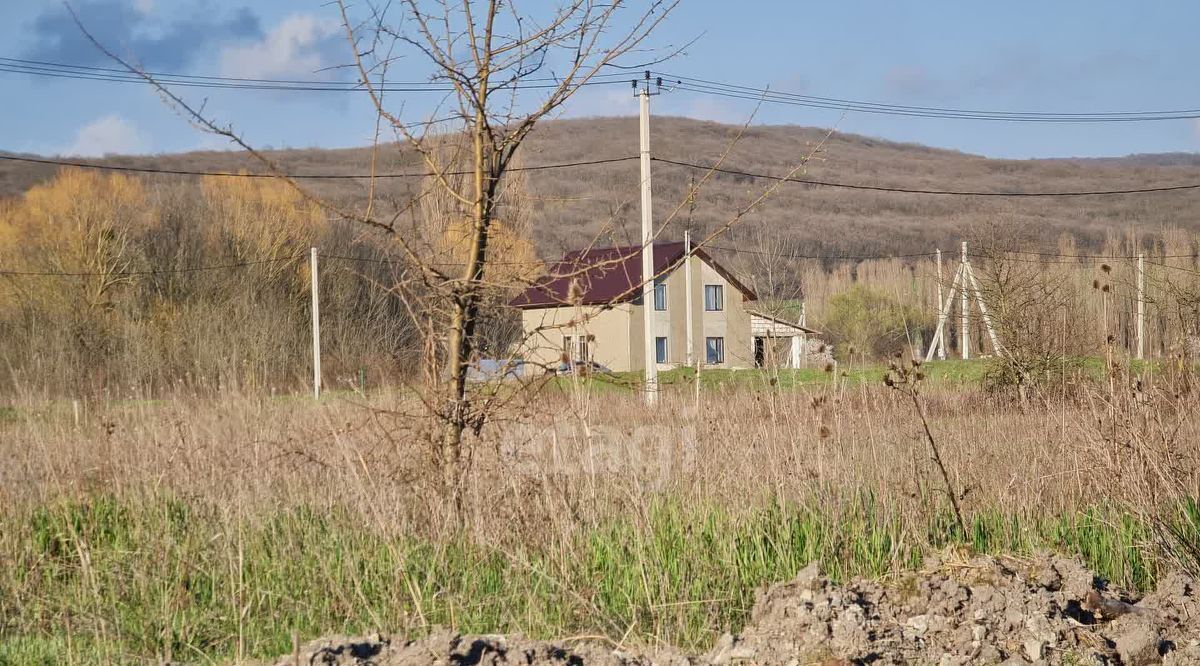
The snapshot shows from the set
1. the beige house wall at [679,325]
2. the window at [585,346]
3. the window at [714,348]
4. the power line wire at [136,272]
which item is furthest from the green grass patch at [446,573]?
the window at [714,348]

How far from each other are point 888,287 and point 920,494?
5519 centimetres

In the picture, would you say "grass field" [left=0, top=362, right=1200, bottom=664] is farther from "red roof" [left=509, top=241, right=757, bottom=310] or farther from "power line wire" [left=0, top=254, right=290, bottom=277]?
"power line wire" [left=0, top=254, right=290, bottom=277]

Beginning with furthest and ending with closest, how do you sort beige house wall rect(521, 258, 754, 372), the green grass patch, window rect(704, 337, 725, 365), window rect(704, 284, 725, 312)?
window rect(704, 284, 725, 312)
window rect(704, 337, 725, 365)
beige house wall rect(521, 258, 754, 372)
the green grass patch

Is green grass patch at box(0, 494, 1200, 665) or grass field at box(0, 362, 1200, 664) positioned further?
grass field at box(0, 362, 1200, 664)

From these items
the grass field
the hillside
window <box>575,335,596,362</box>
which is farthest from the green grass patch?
the hillside

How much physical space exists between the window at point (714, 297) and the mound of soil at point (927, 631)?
47.0 m

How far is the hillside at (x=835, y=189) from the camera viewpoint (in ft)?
320

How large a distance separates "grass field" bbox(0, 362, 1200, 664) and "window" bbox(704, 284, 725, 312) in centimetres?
4380

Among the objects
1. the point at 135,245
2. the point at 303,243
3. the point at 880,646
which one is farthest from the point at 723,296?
the point at 880,646

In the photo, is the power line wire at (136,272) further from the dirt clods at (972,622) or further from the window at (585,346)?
the dirt clods at (972,622)

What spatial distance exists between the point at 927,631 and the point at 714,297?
157 feet

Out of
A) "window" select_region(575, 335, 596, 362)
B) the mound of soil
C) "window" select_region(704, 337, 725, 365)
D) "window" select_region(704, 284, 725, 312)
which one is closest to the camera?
the mound of soil

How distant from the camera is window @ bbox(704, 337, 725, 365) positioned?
165ft

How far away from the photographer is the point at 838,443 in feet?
20.9
